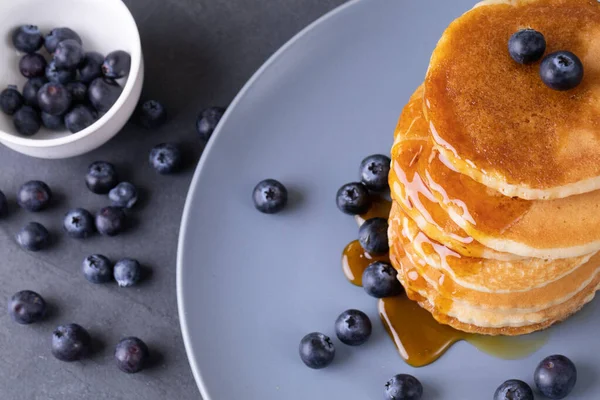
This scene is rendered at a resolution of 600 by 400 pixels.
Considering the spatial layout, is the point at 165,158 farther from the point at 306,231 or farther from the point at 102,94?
A: the point at 306,231

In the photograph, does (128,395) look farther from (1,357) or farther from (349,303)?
(349,303)

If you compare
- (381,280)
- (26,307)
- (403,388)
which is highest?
(381,280)

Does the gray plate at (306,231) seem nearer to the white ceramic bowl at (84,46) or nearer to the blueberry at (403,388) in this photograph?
the blueberry at (403,388)

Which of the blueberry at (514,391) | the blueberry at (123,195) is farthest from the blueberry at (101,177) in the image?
the blueberry at (514,391)

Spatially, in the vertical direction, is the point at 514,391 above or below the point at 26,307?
above

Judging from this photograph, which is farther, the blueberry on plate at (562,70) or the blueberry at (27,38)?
the blueberry at (27,38)

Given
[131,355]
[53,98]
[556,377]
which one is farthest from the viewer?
[53,98]

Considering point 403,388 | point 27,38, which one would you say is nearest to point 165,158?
point 27,38

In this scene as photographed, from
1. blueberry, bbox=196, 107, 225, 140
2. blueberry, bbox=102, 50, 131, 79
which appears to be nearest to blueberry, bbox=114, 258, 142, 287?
blueberry, bbox=196, 107, 225, 140
